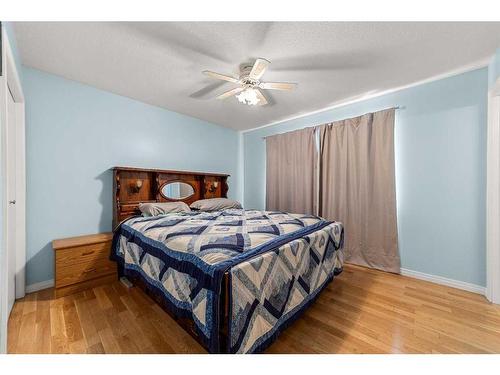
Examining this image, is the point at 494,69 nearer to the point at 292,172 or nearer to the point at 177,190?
the point at 292,172

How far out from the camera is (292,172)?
3.75 meters

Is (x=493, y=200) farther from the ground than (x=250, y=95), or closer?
closer

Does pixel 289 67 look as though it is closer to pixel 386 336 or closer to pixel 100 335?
pixel 386 336

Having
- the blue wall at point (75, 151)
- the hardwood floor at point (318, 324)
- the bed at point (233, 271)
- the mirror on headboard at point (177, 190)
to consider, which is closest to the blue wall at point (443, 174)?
the hardwood floor at point (318, 324)

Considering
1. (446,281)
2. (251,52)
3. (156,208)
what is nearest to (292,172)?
(251,52)

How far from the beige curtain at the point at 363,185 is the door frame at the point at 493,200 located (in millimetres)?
799

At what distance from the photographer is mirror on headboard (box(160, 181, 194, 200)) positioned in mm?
3174

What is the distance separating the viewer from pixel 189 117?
3686 mm

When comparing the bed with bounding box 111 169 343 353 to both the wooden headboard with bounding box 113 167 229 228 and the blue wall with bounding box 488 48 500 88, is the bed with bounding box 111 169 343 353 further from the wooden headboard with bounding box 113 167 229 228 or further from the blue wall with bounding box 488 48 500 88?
the blue wall with bounding box 488 48 500 88

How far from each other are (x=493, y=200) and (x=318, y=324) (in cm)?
212

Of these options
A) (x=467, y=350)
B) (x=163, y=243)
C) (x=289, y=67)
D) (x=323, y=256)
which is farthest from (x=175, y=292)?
(x=289, y=67)

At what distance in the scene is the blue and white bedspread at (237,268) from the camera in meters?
1.13

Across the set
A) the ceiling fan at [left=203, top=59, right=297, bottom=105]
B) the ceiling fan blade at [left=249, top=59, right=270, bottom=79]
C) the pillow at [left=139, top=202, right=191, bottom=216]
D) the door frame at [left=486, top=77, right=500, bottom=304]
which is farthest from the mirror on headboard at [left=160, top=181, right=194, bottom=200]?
the door frame at [left=486, top=77, right=500, bottom=304]

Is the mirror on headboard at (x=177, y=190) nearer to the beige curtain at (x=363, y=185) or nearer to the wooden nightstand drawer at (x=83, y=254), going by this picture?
the wooden nightstand drawer at (x=83, y=254)
